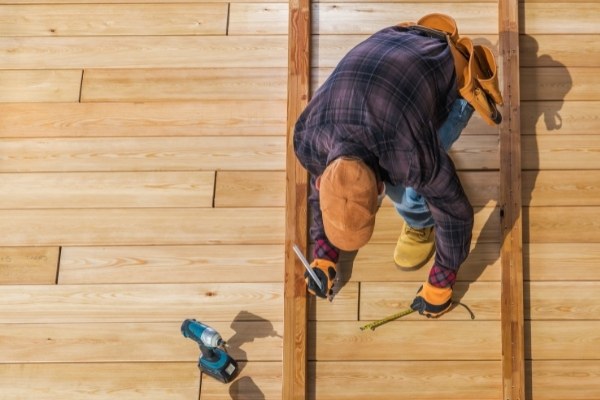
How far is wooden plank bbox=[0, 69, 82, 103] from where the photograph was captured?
2.26 metres

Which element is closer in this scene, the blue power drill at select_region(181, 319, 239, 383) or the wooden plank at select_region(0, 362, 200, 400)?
the blue power drill at select_region(181, 319, 239, 383)

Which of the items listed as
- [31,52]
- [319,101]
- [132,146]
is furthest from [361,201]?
[31,52]

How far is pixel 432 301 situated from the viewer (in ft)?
6.26

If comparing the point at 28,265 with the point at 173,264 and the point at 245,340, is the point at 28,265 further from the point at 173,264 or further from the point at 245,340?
the point at 245,340

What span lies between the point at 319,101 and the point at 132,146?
3.23ft

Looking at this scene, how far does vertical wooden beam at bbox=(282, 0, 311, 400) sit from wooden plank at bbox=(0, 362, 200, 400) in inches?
13.3

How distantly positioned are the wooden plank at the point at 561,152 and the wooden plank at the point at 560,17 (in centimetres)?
44

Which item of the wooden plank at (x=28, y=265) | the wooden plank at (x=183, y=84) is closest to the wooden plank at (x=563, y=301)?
the wooden plank at (x=183, y=84)

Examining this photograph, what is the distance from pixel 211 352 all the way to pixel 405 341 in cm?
65

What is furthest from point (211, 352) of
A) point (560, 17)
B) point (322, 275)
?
point (560, 17)

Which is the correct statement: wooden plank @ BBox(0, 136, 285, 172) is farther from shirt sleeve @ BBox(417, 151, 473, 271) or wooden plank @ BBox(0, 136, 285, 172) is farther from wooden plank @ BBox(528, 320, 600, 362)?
wooden plank @ BBox(528, 320, 600, 362)

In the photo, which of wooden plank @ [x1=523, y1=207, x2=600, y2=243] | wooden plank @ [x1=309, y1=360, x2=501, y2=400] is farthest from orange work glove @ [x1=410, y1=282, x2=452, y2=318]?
wooden plank @ [x1=523, y1=207, x2=600, y2=243]

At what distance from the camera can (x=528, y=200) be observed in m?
2.08

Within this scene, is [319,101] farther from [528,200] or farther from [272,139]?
[528,200]
